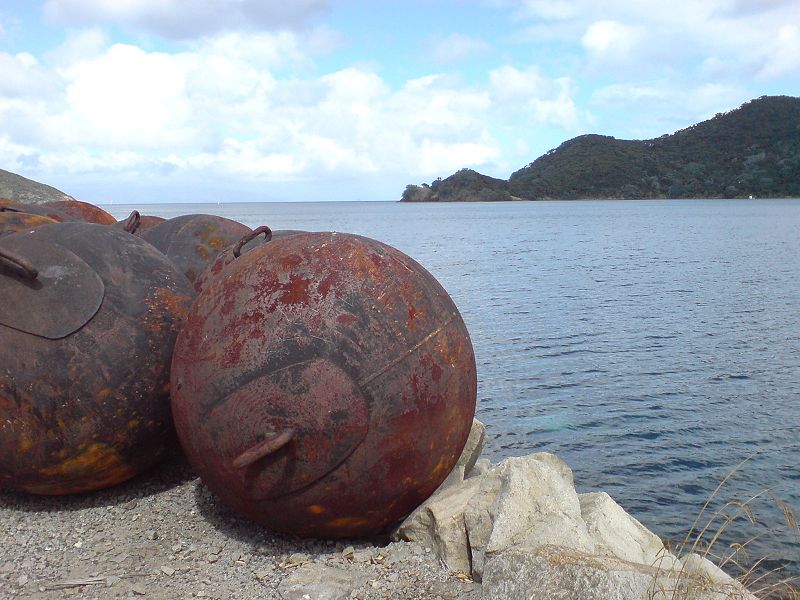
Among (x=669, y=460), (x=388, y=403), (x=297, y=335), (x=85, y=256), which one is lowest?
(x=669, y=460)

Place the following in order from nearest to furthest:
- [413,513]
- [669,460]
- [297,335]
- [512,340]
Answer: [297,335] → [413,513] → [669,460] → [512,340]

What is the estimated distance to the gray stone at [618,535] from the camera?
13.2 feet

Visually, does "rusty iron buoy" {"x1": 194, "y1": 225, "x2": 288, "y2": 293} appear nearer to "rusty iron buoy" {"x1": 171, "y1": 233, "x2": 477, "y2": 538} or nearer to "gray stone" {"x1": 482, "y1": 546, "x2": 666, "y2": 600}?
"rusty iron buoy" {"x1": 171, "y1": 233, "x2": 477, "y2": 538}

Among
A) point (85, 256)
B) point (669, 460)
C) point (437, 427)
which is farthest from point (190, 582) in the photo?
point (669, 460)

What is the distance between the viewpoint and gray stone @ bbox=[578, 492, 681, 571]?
404cm

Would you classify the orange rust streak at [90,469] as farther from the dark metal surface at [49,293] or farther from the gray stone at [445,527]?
the gray stone at [445,527]

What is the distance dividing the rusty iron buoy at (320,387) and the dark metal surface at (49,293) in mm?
634

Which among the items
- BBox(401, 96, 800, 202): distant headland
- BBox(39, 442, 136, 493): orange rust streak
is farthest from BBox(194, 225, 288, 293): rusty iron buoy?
BBox(401, 96, 800, 202): distant headland

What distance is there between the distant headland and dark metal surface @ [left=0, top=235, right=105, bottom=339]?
11188 centimetres

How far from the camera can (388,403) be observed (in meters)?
3.75

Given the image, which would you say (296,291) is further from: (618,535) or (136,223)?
(136,223)

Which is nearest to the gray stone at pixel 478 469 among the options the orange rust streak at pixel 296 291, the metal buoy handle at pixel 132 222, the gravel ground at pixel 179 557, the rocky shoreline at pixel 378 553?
the rocky shoreline at pixel 378 553

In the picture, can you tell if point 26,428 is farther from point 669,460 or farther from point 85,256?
point 669,460

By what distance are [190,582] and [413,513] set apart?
117 cm
